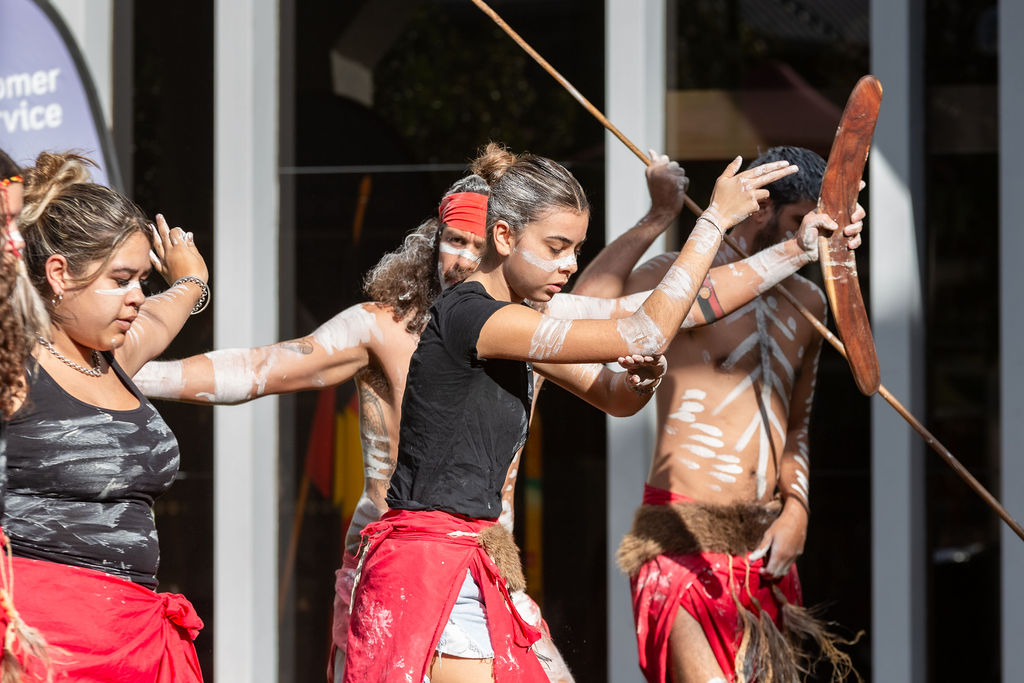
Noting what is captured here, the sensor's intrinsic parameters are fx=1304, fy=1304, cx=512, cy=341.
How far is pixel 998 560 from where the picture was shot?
14.1ft

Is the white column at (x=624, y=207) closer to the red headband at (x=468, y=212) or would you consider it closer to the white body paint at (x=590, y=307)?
the white body paint at (x=590, y=307)

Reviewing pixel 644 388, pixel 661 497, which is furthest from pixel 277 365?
pixel 661 497

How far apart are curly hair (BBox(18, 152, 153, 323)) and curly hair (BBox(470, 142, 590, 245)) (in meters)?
0.67

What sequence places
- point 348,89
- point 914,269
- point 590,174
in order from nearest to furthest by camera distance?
1. point 914,269
2. point 590,174
3. point 348,89


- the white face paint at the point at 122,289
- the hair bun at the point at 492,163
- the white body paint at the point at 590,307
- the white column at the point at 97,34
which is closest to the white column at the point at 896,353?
the white body paint at the point at 590,307

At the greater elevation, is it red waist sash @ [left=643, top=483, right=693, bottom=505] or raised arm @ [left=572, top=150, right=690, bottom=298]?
raised arm @ [left=572, top=150, right=690, bottom=298]

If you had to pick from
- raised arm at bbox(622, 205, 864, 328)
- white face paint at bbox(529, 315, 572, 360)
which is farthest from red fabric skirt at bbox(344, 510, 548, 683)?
raised arm at bbox(622, 205, 864, 328)

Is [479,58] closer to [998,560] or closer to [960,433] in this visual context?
[960,433]

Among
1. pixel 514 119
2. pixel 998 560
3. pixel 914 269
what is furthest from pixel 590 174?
pixel 998 560

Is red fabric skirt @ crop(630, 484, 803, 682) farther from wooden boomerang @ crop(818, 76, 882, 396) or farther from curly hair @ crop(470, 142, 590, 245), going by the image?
curly hair @ crop(470, 142, 590, 245)

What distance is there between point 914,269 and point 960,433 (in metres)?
0.57

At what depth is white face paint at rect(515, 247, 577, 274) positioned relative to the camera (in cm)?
237

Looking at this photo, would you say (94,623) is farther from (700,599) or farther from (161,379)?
(700,599)

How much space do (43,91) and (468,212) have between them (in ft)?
8.23
